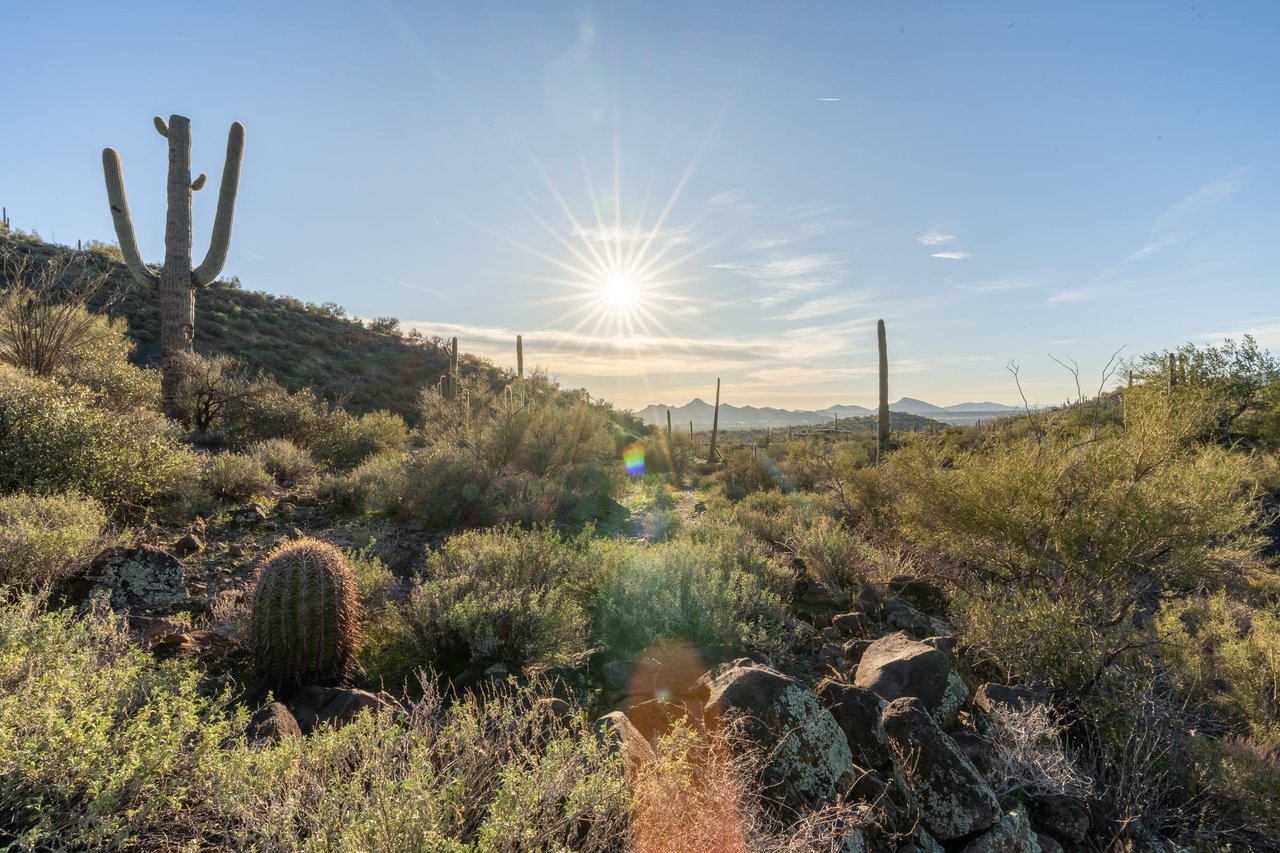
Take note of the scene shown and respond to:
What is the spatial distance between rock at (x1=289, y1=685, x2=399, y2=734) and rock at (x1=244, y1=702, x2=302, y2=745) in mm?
139

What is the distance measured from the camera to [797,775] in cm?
278

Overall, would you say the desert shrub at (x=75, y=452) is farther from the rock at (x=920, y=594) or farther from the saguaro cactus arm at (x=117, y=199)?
the rock at (x=920, y=594)

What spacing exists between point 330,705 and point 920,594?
5927 millimetres

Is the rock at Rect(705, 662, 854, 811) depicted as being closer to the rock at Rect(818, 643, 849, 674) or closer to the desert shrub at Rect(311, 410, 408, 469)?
the rock at Rect(818, 643, 849, 674)

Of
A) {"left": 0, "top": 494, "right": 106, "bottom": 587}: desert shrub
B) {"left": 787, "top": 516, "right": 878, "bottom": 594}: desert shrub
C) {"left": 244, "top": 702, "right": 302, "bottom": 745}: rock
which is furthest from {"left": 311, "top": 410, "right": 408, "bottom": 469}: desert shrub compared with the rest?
{"left": 244, "top": 702, "right": 302, "bottom": 745}: rock

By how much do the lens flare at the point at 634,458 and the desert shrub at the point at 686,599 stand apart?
44.7ft

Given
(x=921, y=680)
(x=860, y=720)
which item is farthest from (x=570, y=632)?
(x=921, y=680)

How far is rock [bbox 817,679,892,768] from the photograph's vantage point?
305cm

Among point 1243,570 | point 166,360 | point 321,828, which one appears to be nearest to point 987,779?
point 321,828

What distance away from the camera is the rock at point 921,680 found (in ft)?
11.8

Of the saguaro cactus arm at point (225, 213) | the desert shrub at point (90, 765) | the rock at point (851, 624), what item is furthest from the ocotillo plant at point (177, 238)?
the rock at point (851, 624)

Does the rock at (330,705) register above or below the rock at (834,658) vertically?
above

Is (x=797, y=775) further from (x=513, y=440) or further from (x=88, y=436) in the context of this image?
(x=513, y=440)

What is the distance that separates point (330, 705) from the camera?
131 inches
